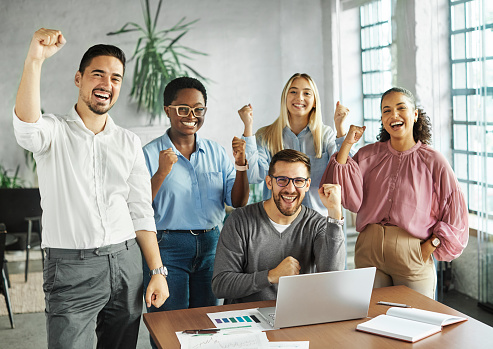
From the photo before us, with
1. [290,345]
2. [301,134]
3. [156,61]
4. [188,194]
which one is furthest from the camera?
[156,61]

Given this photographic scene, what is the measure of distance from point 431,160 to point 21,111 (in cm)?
186

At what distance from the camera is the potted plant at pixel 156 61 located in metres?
5.02

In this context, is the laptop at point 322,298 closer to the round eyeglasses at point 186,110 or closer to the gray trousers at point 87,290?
the gray trousers at point 87,290

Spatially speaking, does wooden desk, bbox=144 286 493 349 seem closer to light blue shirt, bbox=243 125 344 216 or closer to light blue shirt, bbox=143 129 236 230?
light blue shirt, bbox=143 129 236 230

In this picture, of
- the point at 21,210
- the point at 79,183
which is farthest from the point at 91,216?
the point at 21,210

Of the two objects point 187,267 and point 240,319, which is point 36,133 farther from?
point 187,267

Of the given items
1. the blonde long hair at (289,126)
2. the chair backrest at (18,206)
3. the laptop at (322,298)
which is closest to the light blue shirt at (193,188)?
the blonde long hair at (289,126)

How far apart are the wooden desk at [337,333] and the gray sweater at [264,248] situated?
0.64ft

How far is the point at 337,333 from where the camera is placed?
1.93 m

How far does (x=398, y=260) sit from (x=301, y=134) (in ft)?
2.71

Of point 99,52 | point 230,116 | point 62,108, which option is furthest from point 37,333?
point 99,52

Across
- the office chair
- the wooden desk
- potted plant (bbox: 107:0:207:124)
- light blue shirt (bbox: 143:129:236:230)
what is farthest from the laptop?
the office chair

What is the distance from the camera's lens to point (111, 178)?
2.11 meters

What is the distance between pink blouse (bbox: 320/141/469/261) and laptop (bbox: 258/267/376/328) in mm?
826
